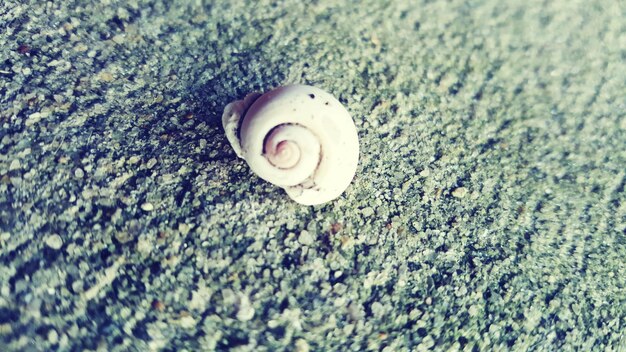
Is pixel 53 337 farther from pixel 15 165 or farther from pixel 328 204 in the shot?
pixel 328 204

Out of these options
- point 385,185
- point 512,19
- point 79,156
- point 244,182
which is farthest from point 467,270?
point 79,156

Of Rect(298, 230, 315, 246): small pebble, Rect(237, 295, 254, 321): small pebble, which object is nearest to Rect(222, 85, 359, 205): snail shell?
Rect(298, 230, 315, 246): small pebble

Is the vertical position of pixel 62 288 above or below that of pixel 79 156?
below

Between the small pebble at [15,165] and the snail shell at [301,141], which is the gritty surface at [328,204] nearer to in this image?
the small pebble at [15,165]

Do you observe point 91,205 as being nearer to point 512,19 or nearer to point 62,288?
point 62,288

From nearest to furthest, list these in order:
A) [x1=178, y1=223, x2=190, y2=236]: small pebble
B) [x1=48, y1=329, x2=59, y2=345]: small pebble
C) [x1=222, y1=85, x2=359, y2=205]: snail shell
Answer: [x1=48, y1=329, x2=59, y2=345]: small pebble, [x1=222, y1=85, x2=359, y2=205]: snail shell, [x1=178, y1=223, x2=190, y2=236]: small pebble

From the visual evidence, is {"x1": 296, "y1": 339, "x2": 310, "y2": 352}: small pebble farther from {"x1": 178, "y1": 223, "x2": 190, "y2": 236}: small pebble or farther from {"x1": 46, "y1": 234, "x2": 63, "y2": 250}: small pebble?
{"x1": 46, "y1": 234, "x2": 63, "y2": 250}: small pebble

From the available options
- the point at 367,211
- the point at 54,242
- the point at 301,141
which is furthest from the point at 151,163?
the point at 367,211
